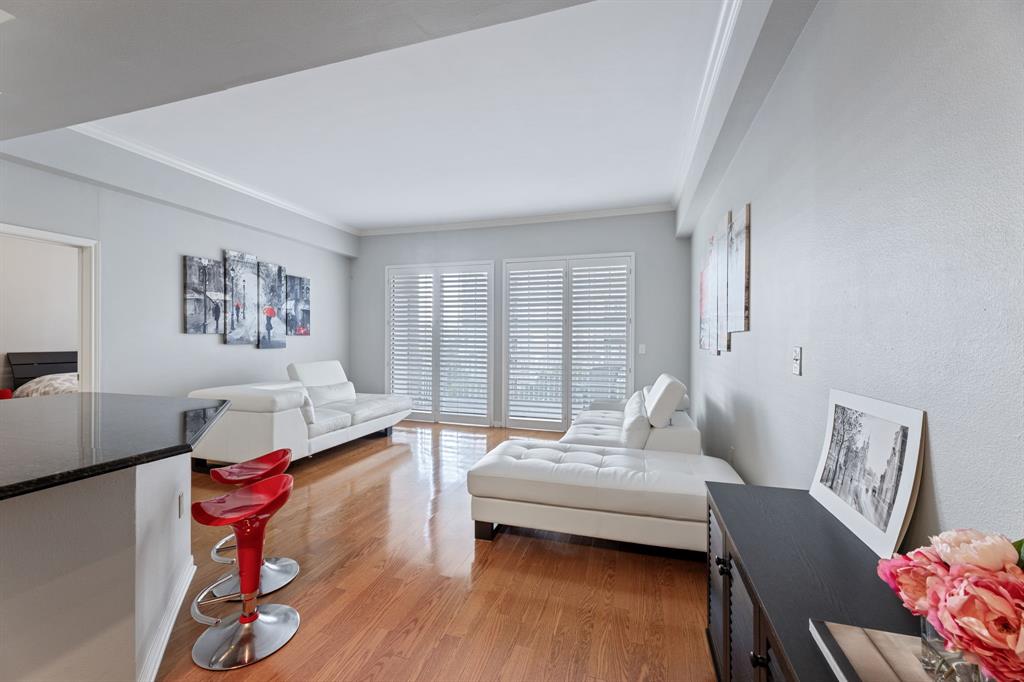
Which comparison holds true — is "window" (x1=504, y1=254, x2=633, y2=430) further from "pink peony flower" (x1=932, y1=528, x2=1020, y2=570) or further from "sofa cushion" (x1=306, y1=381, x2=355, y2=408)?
"pink peony flower" (x1=932, y1=528, x2=1020, y2=570)

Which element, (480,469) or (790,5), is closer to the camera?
(790,5)

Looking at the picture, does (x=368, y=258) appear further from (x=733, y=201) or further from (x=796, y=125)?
(x=796, y=125)

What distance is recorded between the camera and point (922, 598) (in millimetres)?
562

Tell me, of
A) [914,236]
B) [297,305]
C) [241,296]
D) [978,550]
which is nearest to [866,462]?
[914,236]

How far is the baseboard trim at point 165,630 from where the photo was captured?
1443mm

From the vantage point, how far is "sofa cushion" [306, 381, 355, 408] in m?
4.62

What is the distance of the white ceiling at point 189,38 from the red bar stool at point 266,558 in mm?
1834

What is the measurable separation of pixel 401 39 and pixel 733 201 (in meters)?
2.18

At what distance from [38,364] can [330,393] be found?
3782mm

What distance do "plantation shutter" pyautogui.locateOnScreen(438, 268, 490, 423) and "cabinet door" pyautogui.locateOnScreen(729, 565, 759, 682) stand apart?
180 inches

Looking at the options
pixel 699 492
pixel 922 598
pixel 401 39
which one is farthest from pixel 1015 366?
pixel 401 39

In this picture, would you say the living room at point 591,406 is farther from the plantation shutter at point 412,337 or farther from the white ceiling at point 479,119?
the plantation shutter at point 412,337

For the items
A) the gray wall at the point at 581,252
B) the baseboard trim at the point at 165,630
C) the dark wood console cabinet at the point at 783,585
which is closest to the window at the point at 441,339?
the gray wall at the point at 581,252

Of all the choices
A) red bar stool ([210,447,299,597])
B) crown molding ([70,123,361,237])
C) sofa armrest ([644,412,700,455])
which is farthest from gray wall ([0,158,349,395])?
sofa armrest ([644,412,700,455])
